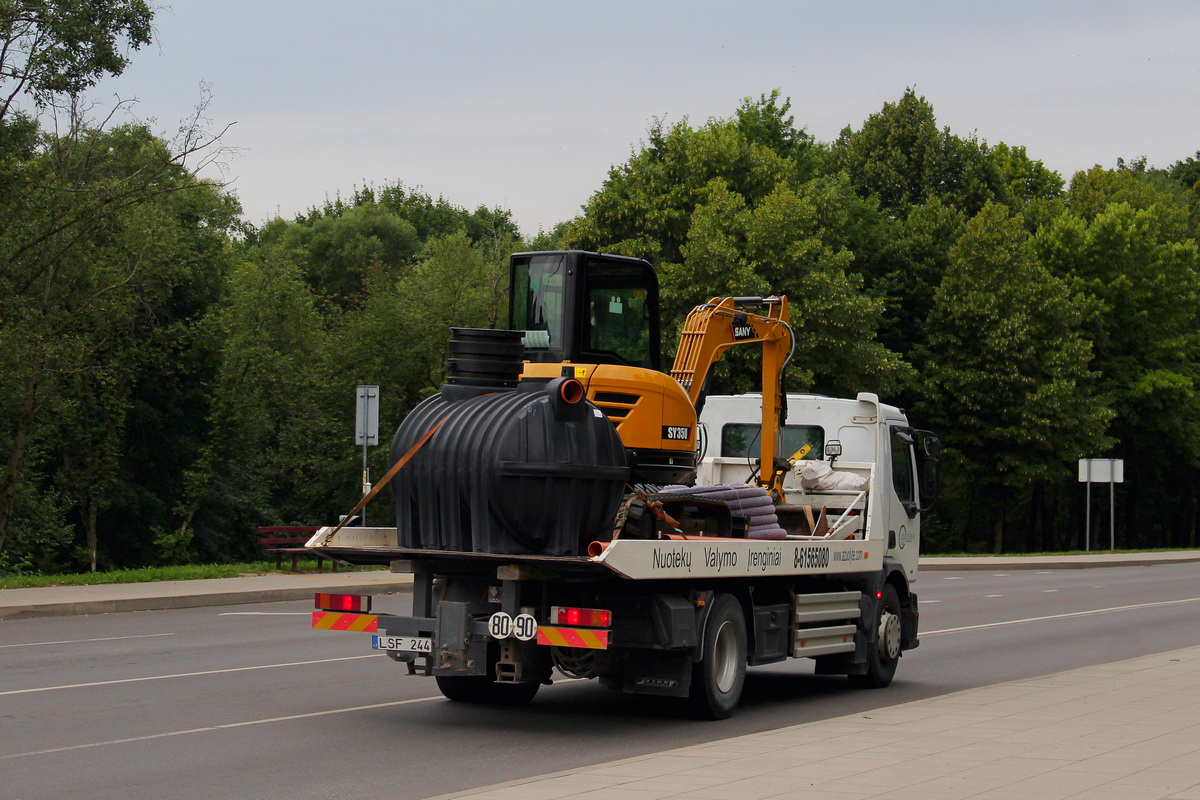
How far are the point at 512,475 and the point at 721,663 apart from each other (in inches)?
98.3

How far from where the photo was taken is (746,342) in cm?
1362

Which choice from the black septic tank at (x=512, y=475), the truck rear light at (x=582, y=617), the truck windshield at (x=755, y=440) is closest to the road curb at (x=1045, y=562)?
the truck windshield at (x=755, y=440)

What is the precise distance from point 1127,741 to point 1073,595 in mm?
19501

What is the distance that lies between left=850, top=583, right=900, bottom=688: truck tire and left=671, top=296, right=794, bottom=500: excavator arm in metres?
1.49

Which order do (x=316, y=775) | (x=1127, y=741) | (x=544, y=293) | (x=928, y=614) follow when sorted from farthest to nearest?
1. (x=928, y=614)
2. (x=544, y=293)
3. (x=1127, y=741)
4. (x=316, y=775)

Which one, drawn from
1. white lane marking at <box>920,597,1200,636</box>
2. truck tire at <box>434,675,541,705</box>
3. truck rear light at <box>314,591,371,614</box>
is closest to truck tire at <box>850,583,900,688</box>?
truck tire at <box>434,675,541,705</box>

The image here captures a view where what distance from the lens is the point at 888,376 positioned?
4156 centimetres

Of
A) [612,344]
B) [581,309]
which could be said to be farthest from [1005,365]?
[581,309]

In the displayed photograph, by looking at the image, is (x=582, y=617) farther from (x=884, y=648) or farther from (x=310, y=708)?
(x=884, y=648)

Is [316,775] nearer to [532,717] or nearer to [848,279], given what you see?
[532,717]

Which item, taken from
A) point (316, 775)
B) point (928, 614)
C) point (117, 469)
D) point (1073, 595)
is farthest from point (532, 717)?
point (117, 469)

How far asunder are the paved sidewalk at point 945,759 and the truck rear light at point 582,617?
1.14 m

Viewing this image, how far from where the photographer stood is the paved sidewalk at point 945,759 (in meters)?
7.11

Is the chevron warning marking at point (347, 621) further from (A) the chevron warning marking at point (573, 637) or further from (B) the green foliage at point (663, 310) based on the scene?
(B) the green foliage at point (663, 310)
